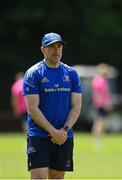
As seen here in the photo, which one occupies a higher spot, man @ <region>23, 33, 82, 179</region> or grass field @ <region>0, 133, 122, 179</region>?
man @ <region>23, 33, 82, 179</region>

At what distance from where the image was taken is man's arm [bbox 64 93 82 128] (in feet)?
32.2

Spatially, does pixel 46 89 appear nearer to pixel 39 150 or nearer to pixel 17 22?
pixel 39 150

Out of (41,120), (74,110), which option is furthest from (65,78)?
(41,120)

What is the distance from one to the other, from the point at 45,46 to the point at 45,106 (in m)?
0.68

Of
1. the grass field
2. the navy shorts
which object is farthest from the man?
the grass field

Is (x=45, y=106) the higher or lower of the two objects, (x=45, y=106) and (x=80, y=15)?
the lower

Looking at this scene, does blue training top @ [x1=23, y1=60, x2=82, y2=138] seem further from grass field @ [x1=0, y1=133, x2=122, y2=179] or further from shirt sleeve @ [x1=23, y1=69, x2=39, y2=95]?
grass field @ [x1=0, y1=133, x2=122, y2=179]

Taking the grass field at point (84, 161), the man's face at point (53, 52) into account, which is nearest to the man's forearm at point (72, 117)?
the man's face at point (53, 52)

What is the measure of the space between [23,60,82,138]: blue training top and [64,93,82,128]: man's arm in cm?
5

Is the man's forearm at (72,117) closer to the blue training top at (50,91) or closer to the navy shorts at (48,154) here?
the blue training top at (50,91)

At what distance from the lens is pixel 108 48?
44.8 m

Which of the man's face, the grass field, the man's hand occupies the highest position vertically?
the man's face

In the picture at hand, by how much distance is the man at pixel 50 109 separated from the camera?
9703 millimetres

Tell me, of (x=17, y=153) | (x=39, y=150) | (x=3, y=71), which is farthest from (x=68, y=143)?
(x=3, y=71)
